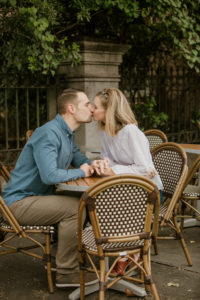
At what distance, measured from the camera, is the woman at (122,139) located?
12.7 ft

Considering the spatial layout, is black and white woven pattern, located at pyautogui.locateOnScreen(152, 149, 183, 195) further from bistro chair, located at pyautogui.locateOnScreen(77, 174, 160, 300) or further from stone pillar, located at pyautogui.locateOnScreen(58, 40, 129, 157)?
stone pillar, located at pyautogui.locateOnScreen(58, 40, 129, 157)

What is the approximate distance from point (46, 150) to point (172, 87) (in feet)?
19.3

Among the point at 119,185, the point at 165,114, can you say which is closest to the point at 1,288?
the point at 119,185

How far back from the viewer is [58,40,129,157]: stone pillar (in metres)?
6.88

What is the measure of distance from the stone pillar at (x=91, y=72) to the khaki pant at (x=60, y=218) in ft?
10.3

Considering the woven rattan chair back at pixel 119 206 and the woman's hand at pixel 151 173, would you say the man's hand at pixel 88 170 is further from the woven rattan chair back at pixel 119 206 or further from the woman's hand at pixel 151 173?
Result: the woven rattan chair back at pixel 119 206

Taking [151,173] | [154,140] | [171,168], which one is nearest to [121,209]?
[151,173]

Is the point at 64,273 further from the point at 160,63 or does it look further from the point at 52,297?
the point at 160,63

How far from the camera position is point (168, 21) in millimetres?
6891

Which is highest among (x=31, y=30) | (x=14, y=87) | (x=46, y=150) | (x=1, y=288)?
(x=31, y=30)

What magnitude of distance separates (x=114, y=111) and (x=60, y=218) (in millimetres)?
1056

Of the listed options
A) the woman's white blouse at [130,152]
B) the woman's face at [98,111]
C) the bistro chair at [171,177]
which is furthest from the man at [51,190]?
the bistro chair at [171,177]

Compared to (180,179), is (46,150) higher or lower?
higher

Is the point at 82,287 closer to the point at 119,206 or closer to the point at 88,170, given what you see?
the point at 119,206
